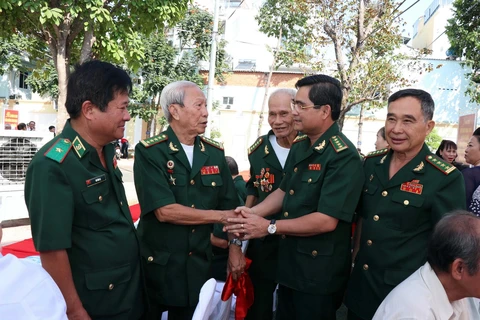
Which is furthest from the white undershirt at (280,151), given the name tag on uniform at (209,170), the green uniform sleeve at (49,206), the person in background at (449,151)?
the person in background at (449,151)

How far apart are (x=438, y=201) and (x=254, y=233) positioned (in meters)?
1.08

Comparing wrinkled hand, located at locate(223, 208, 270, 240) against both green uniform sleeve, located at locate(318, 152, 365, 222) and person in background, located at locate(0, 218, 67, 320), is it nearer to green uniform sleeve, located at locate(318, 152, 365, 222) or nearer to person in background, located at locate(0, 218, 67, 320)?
green uniform sleeve, located at locate(318, 152, 365, 222)

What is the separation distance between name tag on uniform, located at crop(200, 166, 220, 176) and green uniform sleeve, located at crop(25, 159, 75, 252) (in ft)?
3.37

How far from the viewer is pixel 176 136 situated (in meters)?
2.84

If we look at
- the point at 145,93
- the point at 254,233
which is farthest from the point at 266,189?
the point at 145,93

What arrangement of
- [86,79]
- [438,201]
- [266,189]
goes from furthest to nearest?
1. [266,189]
2. [438,201]
3. [86,79]

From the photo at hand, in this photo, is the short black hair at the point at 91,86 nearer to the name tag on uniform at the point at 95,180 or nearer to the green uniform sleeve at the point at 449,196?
the name tag on uniform at the point at 95,180

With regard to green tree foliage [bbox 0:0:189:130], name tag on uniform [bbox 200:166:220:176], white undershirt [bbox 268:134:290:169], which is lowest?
name tag on uniform [bbox 200:166:220:176]

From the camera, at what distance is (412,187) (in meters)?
2.40

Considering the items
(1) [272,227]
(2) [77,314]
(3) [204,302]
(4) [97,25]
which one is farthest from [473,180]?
(4) [97,25]

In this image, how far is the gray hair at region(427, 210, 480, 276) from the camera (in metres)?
1.65

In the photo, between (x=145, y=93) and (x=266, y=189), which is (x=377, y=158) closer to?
(x=266, y=189)

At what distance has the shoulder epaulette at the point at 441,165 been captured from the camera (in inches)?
92.4

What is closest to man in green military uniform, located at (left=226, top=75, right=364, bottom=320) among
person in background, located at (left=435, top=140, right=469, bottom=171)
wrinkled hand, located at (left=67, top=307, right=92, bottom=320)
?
wrinkled hand, located at (left=67, top=307, right=92, bottom=320)
